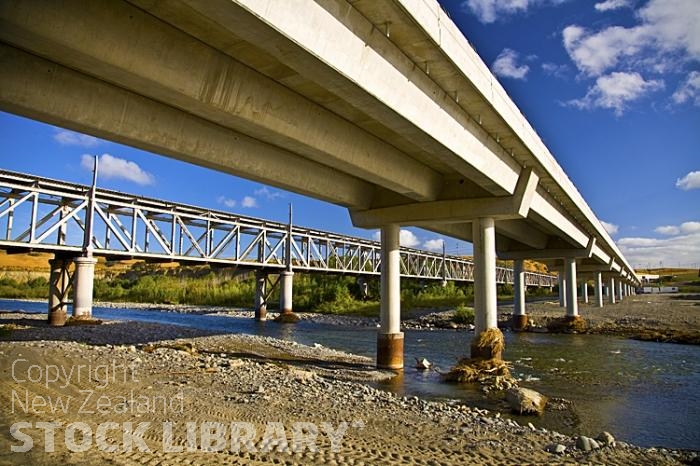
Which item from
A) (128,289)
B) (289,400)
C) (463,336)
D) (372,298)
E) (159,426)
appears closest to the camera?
(159,426)

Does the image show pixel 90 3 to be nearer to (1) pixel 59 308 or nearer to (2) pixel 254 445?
(2) pixel 254 445

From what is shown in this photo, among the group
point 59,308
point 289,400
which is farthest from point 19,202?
point 289,400

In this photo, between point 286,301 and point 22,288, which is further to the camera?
point 22,288

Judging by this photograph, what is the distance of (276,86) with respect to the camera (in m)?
10.7

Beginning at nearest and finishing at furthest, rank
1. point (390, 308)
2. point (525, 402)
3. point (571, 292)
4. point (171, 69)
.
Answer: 1. point (171, 69)
2. point (525, 402)
3. point (390, 308)
4. point (571, 292)

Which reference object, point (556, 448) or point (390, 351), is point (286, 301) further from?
point (556, 448)

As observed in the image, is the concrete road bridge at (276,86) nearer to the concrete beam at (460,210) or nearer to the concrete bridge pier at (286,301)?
the concrete beam at (460,210)

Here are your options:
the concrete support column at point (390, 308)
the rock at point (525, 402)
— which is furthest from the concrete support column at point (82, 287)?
the rock at point (525, 402)

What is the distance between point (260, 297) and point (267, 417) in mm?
45904

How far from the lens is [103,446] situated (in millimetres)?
6461

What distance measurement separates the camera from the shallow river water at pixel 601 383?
1123 centimetres

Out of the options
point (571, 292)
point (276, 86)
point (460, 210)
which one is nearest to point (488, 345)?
point (460, 210)

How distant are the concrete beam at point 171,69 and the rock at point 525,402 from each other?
747 cm

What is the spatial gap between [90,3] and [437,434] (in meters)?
9.06
